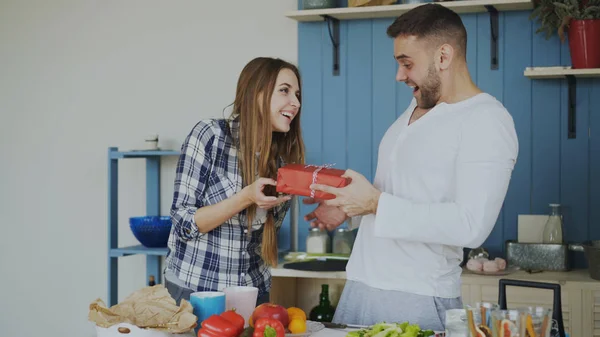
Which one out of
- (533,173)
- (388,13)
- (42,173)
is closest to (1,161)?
(42,173)

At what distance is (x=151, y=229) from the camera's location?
3869mm

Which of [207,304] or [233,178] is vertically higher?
Answer: [233,178]

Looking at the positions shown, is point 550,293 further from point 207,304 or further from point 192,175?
point 207,304

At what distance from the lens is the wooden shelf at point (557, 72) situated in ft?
10.7

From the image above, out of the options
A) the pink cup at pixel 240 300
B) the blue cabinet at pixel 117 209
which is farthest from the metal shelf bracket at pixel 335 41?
the pink cup at pixel 240 300

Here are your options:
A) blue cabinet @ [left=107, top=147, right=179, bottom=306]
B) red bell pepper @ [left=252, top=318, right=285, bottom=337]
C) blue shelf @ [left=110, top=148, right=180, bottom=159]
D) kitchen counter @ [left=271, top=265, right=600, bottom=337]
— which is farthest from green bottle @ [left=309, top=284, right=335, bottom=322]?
red bell pepper @ [left=252, top=318, right=285, bottom=337]

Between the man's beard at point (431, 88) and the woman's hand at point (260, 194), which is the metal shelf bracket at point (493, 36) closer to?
the man's beard at point (431, 88)

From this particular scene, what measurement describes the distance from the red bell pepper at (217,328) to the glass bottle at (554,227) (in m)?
2.02

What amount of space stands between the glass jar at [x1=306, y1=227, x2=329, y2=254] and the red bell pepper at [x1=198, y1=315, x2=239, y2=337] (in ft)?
6.48

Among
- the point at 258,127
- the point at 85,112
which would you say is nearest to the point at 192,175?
the point at 258,127

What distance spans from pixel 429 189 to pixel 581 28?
1.55 meters

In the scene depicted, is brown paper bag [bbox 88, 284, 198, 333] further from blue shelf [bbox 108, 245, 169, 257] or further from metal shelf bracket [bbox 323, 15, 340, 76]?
metal shelf bracket [bbox 323, 15, 340, 76]

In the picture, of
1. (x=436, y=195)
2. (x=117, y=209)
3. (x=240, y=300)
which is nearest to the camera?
(x=240, y=300)

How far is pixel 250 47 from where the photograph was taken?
4.04 m
